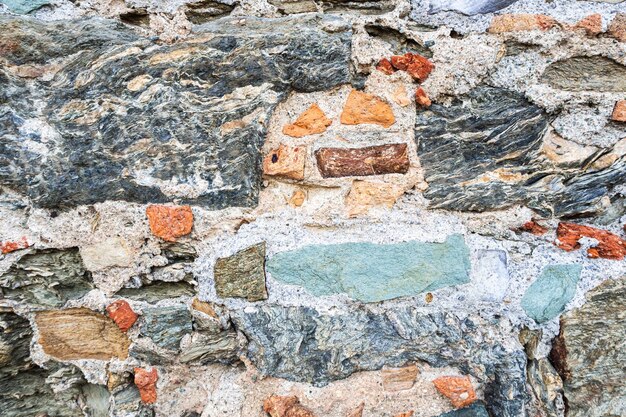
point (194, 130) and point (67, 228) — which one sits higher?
point (194, 130)

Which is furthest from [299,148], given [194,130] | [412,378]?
[412,378]

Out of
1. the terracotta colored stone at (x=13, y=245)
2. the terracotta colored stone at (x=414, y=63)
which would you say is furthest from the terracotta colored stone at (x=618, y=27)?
the terracotta colored stone at (x=13, y=245)

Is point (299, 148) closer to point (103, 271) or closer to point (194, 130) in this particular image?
point (194, 130)

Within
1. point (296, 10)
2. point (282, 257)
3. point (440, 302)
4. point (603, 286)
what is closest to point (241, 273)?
point (282, 257)

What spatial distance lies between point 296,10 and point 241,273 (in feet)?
2.03

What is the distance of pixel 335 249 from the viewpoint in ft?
3.48

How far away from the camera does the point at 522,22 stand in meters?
0.99

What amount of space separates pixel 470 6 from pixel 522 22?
116mm

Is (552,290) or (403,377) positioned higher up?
(552,290)

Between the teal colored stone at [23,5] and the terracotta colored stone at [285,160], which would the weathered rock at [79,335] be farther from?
the teal colored stone at [23,5]

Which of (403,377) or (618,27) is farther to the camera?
(403,377)

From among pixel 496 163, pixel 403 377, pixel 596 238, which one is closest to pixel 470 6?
pixel 496 163

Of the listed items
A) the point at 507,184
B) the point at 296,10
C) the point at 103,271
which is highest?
the point at 296,10

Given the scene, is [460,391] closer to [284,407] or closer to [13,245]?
[284,407]
